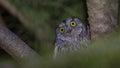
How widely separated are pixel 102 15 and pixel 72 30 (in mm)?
655

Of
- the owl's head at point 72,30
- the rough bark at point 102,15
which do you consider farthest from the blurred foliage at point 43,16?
the rough bark at point 102,15

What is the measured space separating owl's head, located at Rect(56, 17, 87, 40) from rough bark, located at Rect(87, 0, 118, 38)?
54cm

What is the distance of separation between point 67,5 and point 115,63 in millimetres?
2155

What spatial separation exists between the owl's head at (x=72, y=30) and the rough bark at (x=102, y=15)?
545mm

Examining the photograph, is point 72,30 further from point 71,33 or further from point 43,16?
point 43,16

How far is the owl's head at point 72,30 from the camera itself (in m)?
2.13

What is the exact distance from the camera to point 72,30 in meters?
2.18

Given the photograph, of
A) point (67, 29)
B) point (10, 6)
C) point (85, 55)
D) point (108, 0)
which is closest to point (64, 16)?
point (67, 29)

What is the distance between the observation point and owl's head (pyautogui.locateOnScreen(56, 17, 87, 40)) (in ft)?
6.98

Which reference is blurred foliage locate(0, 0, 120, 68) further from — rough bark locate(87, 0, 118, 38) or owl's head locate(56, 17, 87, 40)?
rough bark locate(87, 0, 118, 38)

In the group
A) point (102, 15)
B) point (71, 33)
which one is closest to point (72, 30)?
point (71, 33)

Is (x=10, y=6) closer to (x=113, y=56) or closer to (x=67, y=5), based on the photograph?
(x=67, y=5)

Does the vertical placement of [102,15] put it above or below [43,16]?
below

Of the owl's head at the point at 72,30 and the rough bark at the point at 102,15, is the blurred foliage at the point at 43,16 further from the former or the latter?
the rough bark at the point at 102,15
